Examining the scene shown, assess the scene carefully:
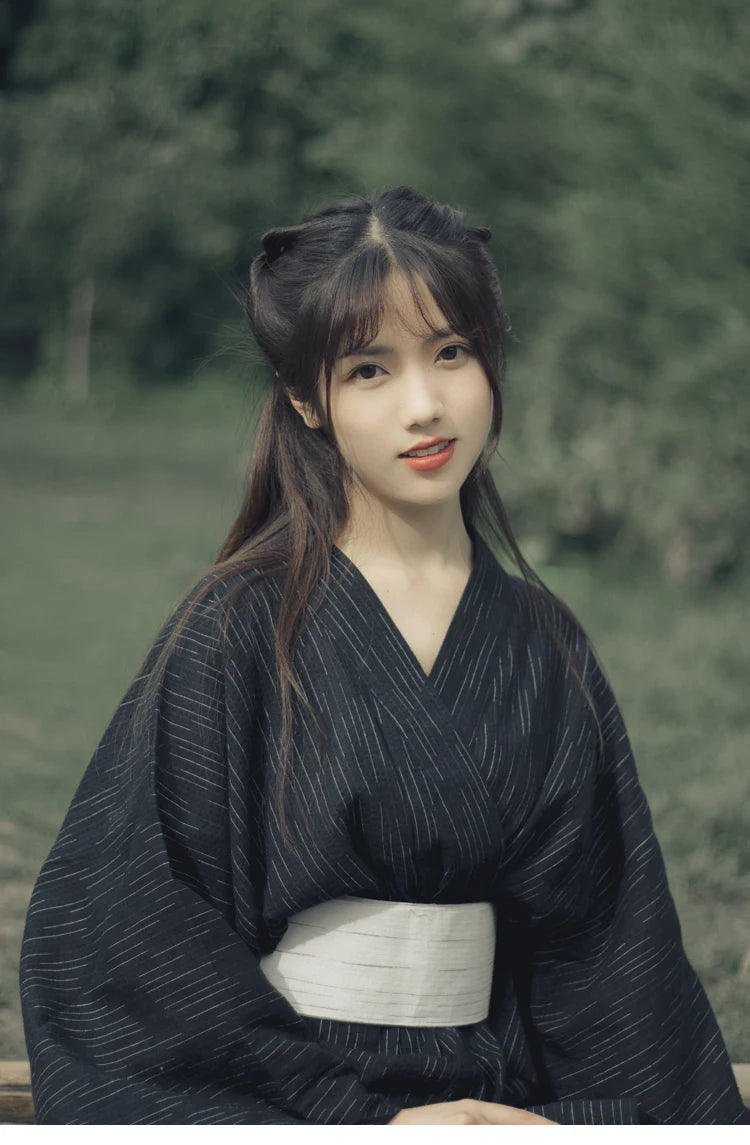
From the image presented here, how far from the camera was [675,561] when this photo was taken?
763cm

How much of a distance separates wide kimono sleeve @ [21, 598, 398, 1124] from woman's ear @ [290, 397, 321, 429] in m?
0.28

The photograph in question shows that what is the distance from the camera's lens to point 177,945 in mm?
1785

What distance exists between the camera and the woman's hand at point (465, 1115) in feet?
5.70

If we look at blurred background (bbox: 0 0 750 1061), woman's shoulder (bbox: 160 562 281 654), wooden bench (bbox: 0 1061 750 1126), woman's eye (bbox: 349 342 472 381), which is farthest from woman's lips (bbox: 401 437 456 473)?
wooden bench (bbox: 0 1061 750 1126)

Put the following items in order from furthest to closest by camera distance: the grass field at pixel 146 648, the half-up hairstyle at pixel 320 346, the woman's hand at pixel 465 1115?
the grass field at pixel 146 648 < the half-up hairstyle at pixel 320 346 < the woman's hand at pixel 465 1115

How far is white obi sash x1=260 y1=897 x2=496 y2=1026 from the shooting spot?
6.06 ft

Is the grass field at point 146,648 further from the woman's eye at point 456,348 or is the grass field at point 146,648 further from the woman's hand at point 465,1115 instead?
the woman's hand at point 465,1115

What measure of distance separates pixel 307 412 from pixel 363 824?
21.5 inches

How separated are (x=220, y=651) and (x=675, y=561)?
6023 mm

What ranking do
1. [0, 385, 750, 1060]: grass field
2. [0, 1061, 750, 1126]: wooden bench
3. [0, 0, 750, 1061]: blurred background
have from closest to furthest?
1. [0, 1061, 750, 1126]: wooden bench
2. [0, 385, 750, 1060]: grass field
3. [0, 0, 750, 1061]: blurred background

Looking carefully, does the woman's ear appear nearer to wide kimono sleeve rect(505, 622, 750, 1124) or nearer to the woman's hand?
wide kimono sleeve rect(505, 622, 750, 1124)

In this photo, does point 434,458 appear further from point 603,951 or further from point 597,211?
point 597,211

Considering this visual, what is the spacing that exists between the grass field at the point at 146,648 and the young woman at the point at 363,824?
0.37 m

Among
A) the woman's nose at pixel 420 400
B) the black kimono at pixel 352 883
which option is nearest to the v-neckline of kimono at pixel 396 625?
the black kimono at pixel 352 883
